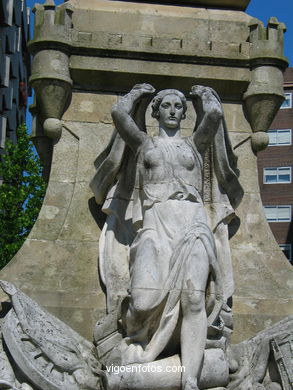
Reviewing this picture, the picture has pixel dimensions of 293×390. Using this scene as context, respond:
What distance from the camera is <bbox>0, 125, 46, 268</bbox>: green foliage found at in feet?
77.7

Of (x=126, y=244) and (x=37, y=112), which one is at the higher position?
(x=37, y=112)

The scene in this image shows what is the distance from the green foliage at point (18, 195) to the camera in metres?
23.7

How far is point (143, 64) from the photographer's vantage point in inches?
459

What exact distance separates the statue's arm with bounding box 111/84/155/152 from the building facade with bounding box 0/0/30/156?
92.0ft

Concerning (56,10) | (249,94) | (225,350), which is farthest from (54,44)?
(225,350)

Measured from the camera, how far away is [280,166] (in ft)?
149

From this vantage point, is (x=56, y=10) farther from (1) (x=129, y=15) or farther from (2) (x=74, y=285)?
(2) (x=74, y=285)

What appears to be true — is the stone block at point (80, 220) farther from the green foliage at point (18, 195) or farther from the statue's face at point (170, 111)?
the green foliage at point (18, 195)

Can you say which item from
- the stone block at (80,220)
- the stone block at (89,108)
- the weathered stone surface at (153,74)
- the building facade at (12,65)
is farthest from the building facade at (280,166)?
the stone block at (80,220)

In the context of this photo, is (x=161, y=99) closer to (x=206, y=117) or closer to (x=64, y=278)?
(x=206, y=117)

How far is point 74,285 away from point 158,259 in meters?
1.41

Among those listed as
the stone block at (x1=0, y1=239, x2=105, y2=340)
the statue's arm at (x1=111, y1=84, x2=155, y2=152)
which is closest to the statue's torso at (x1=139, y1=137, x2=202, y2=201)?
the statue's arm at (x1=111, y1=84, x2=155, y2=152)

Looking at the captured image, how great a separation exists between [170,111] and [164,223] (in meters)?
1.32

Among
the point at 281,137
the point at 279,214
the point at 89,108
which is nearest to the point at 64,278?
the point at 89,108
